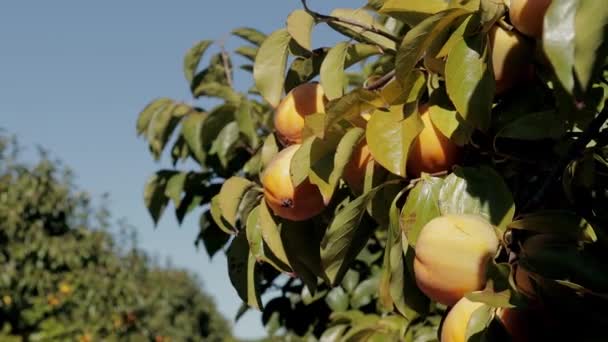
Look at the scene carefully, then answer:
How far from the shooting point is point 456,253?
0.86 metres

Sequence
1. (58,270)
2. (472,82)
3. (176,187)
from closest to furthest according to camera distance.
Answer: (472,82)
(176,187)
(58,270)

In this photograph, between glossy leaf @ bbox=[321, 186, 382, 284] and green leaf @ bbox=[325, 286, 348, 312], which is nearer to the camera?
glossy leaf @ bbox=[321, 186, 382, 284]

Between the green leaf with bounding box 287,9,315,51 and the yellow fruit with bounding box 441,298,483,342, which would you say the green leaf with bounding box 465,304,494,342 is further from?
the green leaf with bounding box 287,9,315,51

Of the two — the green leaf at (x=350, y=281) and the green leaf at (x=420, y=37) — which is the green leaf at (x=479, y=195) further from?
the green leaf at (x=350, y=281)

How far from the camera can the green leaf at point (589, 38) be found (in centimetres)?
55

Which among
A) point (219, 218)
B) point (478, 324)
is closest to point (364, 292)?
point (219, 218)

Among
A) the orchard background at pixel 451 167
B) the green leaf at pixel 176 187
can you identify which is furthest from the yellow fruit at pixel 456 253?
the green leaf at pixel 176 187

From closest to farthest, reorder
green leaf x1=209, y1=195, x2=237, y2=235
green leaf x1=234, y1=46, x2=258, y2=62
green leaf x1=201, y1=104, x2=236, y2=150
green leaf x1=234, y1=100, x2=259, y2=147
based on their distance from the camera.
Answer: green leaf x1=209, y1=195, x2=237, y2=235, green leaf x1=234, y1=100, x2=259, y2=147, green leaf x1=201, y1=104, x2=236, y2=150, green leaf x1=234, y1=46, x2=258, y2=62

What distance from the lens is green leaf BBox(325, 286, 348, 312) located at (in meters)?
2.29

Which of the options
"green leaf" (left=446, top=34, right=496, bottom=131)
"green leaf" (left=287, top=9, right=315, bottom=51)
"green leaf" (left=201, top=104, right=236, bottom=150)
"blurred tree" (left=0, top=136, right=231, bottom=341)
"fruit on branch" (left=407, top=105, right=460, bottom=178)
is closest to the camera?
"green leaf" (left=446, top=34, right=496, bottom=131)

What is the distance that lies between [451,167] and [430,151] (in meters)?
0.03

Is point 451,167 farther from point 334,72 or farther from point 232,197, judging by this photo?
point 232,197

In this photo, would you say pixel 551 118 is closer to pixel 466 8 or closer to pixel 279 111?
pixel 466 8

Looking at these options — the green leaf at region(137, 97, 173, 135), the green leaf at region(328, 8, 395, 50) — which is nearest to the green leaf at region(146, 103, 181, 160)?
the green leaf at region(137, 97, 173, 135)
